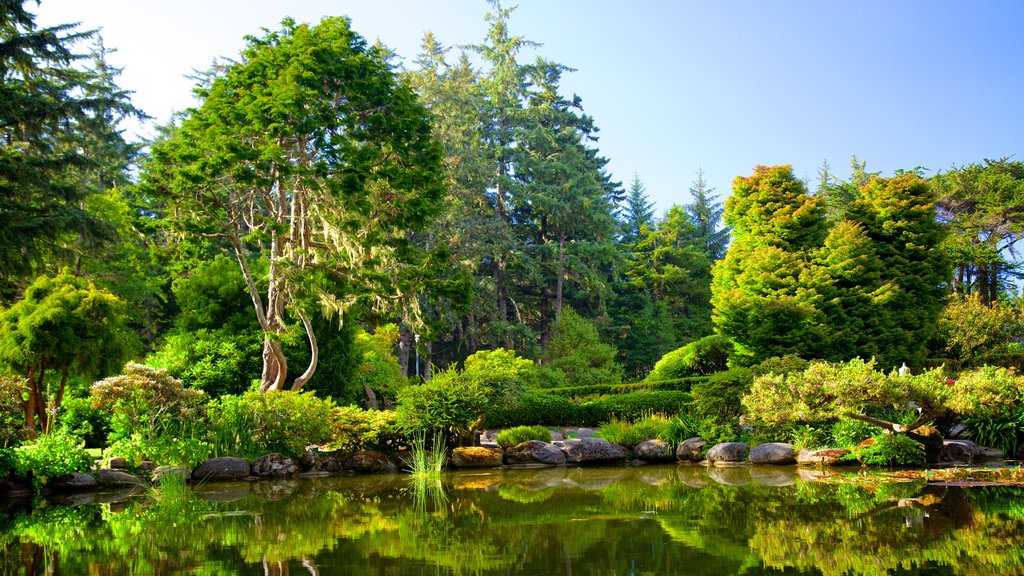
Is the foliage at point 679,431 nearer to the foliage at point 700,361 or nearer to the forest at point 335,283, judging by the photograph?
the forest at point 335,283

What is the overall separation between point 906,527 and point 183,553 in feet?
18.3

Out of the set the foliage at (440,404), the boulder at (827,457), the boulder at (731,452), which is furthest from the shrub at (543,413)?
the boulder at (827,457)

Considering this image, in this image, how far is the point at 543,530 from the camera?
21.2 ft

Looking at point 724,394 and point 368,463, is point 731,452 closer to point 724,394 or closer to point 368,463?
point 724,394

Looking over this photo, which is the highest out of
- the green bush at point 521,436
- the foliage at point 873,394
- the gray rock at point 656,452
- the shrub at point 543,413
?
the foliage at point 873,394

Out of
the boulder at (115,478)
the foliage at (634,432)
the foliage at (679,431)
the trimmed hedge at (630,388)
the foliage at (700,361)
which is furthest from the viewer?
the foliage at (700,361)

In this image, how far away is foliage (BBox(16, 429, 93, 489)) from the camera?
972cm

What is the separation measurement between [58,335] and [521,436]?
7.53m

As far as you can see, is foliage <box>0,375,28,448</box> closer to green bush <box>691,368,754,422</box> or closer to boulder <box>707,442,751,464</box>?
boulder <box>707,442,751,464</box>

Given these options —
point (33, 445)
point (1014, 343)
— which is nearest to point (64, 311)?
point (33, 445)

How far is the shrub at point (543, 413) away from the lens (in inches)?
669

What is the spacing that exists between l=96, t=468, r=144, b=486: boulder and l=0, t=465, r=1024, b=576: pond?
666 millimetres

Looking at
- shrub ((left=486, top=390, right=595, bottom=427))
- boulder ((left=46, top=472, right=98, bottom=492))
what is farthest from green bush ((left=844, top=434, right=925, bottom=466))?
boulder ((left=46, top=472, right=98, bottom=492))

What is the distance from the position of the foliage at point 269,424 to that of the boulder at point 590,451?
411cm
